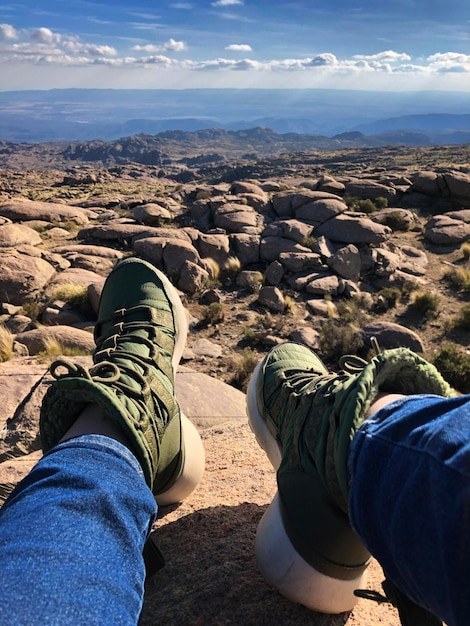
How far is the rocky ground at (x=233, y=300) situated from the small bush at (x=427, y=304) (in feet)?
0.33

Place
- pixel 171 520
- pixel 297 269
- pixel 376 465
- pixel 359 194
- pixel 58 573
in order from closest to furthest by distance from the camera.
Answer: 1. pixel 58 573
2. pixel 376 465
3. pixel 171 520
4. pixel 297 269
5. pixel 359 194

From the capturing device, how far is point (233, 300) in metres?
9.91

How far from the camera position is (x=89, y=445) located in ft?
5.40

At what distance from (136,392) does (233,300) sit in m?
7.87

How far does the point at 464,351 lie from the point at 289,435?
7.30 meters

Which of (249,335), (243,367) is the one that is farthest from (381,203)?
(243,367)

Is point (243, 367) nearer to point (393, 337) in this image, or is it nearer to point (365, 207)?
point (393, 337)

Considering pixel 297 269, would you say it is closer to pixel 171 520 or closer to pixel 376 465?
pixel 171 520

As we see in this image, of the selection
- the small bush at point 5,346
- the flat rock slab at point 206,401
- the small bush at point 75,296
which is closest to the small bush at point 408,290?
the flat rock slab at point 206,401

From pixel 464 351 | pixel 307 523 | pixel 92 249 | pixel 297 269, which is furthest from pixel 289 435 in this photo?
pixel 92 249

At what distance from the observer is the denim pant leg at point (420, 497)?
96 centimetres

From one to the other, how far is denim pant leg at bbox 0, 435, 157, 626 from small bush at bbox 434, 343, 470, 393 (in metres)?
6.87

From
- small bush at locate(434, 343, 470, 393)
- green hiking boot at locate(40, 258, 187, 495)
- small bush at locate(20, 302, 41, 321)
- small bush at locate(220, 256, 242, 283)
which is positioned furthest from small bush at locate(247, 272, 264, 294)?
green hiking boot at locate(40, 258, 187, 495)

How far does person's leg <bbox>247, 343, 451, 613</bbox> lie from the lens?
60.1 inches
